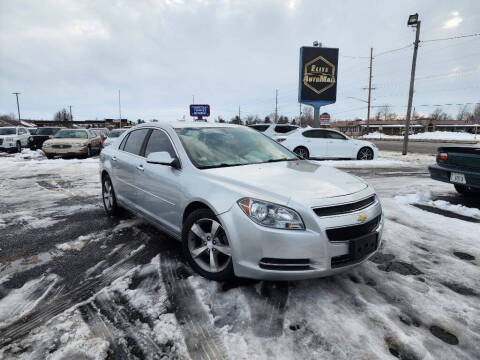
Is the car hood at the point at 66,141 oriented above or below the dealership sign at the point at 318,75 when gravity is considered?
below

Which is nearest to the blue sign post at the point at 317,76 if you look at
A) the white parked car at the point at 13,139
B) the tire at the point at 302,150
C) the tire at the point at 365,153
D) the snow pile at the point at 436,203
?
the tire at the point at 365,153

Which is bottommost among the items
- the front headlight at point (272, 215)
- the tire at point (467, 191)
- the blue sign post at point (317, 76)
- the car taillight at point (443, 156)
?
the tire at point (467, 191)

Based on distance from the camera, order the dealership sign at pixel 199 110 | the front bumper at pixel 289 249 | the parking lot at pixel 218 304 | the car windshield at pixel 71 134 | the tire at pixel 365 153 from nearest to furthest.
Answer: the parking lot at pixel 218 304 < the front bumper at pixel 289 249 < the tire at pixel 365 153 < the car windshield at pixel 71 134 < the dealership sign at pixel 199 110

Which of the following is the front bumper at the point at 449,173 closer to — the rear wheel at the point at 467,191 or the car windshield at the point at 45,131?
the rear wheel at the point at 467,191

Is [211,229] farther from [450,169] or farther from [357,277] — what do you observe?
Answer: [450,169]

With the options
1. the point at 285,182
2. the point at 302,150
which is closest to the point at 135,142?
the point at 285,182

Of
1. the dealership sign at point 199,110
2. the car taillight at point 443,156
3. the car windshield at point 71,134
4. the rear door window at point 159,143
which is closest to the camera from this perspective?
the rear door window at point 159,143

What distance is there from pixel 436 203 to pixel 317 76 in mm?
16733

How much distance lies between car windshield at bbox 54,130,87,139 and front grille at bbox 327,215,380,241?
1676 cm

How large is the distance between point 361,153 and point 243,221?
12.7 meters

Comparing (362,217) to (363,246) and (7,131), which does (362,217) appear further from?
(7,131)

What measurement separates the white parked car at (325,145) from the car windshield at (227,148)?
8904mm

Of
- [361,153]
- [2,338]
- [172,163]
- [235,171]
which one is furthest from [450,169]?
[361,153]

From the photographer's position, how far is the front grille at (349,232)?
7.90ft
